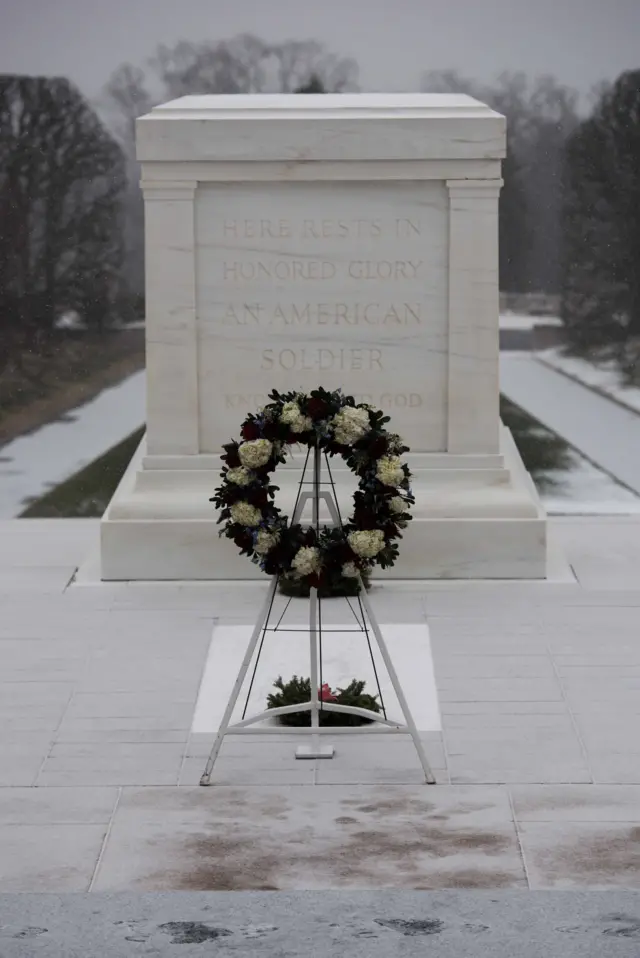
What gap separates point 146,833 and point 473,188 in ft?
14.3

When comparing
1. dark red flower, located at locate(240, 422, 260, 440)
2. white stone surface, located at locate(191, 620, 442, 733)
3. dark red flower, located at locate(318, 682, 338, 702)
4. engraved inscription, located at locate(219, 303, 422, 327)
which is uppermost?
engraved inscription, located at locate(219, 303, 422, 327)

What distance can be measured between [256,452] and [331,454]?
24 cm

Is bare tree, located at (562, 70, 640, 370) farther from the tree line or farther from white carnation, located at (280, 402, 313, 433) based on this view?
white carnation, located at (280, 402, 313, 433)

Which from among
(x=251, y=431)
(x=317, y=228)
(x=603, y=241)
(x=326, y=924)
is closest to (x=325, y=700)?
(x=251, y=431)

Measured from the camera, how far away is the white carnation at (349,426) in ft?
16.8

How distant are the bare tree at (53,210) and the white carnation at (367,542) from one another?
7.05 meters

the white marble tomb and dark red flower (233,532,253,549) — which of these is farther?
the white marble tomb

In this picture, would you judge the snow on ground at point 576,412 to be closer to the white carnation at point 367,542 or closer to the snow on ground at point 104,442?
the snow on ground at point 104,442

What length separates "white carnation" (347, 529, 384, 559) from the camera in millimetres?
5191

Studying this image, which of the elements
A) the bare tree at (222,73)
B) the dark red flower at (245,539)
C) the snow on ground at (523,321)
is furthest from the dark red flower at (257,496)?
the snow on ground at (523,321)

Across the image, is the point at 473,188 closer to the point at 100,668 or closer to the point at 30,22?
the point at 100,668

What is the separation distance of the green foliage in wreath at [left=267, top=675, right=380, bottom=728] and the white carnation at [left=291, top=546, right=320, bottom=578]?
0.68m

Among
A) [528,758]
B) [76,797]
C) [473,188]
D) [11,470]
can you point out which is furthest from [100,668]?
[11,470]

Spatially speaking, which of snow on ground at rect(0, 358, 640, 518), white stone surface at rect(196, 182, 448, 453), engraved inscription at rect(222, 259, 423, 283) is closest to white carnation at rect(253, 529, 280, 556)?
white stone surface at rect(196, 182, 448, 453)
